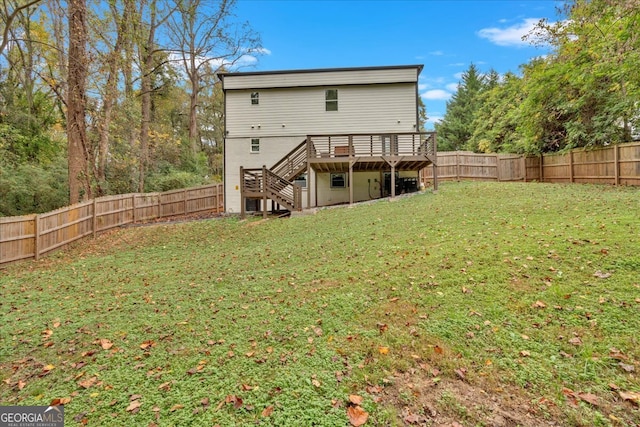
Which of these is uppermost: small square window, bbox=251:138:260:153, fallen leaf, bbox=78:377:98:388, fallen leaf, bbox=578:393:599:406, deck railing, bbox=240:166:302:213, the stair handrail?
small square window, bbox=251:138:260:153

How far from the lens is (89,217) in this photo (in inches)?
489

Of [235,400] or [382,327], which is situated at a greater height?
[382,327]

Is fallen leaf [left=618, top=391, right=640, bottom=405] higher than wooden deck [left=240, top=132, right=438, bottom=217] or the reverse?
the reverse

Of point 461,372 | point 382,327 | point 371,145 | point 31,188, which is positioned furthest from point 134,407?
point 31,188

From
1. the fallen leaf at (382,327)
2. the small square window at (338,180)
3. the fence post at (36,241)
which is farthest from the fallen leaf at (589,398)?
the small square window at (338,180)

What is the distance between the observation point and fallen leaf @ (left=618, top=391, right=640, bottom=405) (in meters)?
2.51

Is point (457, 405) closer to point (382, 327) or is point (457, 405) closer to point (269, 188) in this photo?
point (382, 327)

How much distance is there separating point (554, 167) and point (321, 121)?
1364cm

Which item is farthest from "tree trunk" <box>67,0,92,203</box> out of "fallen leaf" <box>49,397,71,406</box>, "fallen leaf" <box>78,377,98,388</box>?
"fallen leaf" <box>49,397,71,406</box>

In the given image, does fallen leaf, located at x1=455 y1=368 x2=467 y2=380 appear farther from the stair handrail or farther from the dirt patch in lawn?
the stair handrail

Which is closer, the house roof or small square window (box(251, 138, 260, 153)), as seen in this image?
the house roof

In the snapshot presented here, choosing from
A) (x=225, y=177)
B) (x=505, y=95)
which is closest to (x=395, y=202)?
(x=225, y=177)

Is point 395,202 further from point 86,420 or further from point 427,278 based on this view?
point 86,420

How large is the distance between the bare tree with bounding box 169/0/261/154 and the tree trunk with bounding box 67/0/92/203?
30.4 feet
